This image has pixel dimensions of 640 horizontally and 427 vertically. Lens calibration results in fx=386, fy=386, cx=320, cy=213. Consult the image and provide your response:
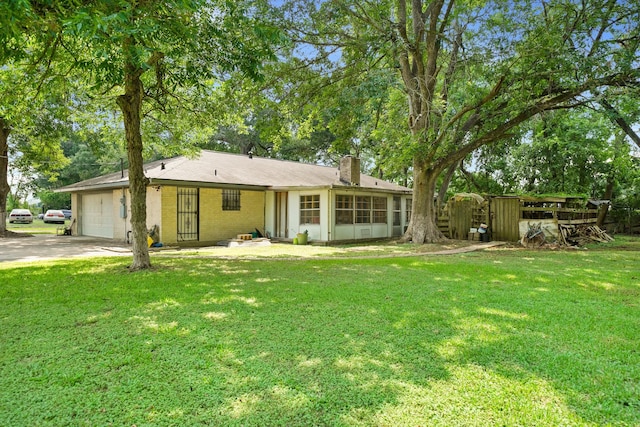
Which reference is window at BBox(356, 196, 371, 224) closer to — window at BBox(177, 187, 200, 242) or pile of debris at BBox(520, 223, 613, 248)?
pile of debris at BBox(520, 223, 613, 248)

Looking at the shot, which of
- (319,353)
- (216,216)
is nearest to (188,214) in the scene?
(216,216)

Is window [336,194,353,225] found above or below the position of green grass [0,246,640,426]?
above

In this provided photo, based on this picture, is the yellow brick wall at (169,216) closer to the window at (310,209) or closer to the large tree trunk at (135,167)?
the window at (310,209)

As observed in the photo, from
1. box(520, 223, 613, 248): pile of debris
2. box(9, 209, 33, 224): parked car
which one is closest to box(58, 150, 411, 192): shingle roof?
box(520, 223, 613, 248): pile of debris

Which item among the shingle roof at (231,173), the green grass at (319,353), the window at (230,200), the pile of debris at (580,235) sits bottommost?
the green grass at (319,353)

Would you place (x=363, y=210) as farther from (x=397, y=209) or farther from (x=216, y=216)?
(x=216, y=216)

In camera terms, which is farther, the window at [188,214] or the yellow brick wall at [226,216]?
the yellow brick wall at [226,216]

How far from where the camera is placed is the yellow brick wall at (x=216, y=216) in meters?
14.8

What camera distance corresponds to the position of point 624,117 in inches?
480

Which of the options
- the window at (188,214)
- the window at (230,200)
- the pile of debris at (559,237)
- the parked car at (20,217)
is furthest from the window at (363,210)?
the parked car at (20,217)

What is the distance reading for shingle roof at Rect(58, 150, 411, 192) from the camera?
15231mm

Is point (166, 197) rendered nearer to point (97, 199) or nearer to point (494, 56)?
point (97, 199)

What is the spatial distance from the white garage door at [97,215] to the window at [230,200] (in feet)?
19.9

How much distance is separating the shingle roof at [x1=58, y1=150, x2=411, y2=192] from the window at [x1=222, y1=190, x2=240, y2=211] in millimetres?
642
